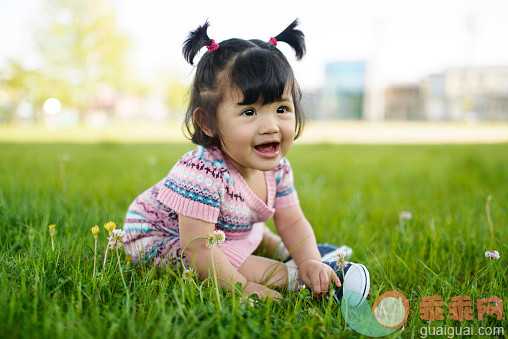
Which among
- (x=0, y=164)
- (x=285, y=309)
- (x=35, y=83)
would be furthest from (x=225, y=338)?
(x=35, y=83)

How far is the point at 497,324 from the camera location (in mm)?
1214

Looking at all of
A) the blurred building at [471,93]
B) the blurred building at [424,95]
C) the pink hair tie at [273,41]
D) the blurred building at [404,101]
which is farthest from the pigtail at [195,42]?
the blurred building at [404,101]

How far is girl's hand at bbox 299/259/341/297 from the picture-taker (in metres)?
1.40

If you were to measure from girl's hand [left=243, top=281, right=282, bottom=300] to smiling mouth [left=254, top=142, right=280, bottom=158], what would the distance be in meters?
0.47

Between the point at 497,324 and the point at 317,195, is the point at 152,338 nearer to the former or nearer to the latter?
the point at 497,324

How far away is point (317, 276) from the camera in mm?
1435

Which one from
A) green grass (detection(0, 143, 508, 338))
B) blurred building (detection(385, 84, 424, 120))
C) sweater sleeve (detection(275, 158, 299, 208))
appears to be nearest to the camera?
green grass (detection(0, 143, 508, 338))

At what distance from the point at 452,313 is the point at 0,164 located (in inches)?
164

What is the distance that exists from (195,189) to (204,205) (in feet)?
0.23

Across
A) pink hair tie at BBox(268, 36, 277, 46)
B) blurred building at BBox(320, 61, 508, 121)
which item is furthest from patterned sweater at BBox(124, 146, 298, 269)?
blurred building at BBox(320, 61, 508, 121)

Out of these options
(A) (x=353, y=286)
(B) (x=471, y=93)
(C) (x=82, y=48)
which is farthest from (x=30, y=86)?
(B) (x=471, y=93)

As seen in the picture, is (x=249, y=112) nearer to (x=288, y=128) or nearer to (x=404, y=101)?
(x=288, y=128)

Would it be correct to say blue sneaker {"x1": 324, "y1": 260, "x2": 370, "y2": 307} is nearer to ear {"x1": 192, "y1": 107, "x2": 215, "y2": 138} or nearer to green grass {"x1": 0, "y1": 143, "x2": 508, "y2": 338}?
green grass {"x1": 0, "y1": 143, "x2": 508, "y2": 338}

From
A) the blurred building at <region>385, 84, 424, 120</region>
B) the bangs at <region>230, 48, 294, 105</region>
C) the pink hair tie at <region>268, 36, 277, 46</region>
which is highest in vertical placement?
the blurred building at <region>385, 84, 424, 120</region>
